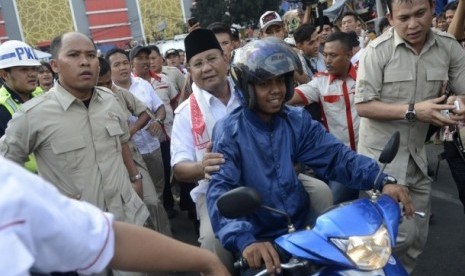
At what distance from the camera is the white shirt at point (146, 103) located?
16.6ft

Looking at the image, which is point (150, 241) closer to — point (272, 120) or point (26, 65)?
point (272, 120)

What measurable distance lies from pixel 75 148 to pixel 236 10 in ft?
144

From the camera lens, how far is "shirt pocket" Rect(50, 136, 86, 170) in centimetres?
292

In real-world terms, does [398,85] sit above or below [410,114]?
above

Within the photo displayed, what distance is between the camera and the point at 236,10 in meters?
44.9

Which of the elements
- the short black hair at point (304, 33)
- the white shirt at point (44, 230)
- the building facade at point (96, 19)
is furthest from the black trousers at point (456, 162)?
the building facade at point (96, 19)

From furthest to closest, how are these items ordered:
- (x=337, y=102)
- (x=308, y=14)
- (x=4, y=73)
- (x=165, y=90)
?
(x=308, y=14), (x=165, y=90), (x=4, y=73), (x=337, y=102)

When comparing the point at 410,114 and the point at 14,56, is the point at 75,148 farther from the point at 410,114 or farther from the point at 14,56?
the point at 410,114

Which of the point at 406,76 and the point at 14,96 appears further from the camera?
the point at 14,96

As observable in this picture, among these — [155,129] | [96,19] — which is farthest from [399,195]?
[96,19]

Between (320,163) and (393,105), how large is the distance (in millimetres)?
680

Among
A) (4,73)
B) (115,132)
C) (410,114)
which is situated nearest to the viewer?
(410,114)

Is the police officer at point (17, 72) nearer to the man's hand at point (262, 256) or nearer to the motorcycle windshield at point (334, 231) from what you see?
the man's hand at point (262, 256)

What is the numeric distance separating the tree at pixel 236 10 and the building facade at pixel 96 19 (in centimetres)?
813
